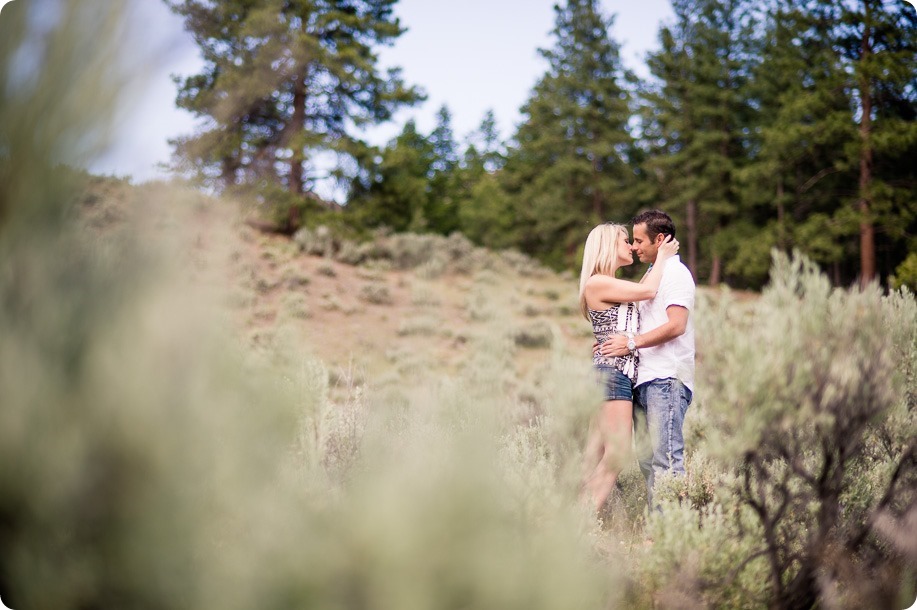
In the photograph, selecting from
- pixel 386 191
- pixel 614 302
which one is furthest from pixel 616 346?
pixel 386 191

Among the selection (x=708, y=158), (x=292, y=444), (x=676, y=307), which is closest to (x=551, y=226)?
(x=708, y=158)

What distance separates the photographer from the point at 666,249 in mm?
4395

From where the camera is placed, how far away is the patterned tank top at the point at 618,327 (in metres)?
4.41

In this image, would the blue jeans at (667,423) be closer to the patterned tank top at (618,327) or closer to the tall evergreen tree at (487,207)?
the patterned tank top at (618,327)

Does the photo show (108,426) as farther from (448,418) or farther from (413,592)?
(448,418)

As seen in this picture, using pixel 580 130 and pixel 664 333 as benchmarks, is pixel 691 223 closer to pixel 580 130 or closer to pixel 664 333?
pixel 580 130

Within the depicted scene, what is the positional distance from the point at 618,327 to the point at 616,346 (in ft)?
0.58

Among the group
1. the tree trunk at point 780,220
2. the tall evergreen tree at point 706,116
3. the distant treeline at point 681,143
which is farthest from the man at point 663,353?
the tall evergreen tree at point 706,116

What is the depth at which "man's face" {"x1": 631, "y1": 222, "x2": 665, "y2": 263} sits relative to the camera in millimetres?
4438

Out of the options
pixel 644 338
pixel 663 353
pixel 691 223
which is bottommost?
pixel 663 353

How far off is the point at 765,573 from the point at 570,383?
156cm

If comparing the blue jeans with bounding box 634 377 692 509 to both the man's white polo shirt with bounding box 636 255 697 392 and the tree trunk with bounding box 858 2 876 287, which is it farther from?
the tree trunk with bounding box 858 2 876 287

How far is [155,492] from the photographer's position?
6.14 ft

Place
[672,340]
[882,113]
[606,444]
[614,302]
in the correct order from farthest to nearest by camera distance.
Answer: [882,113], [614,302], [672,340], [606,444]
